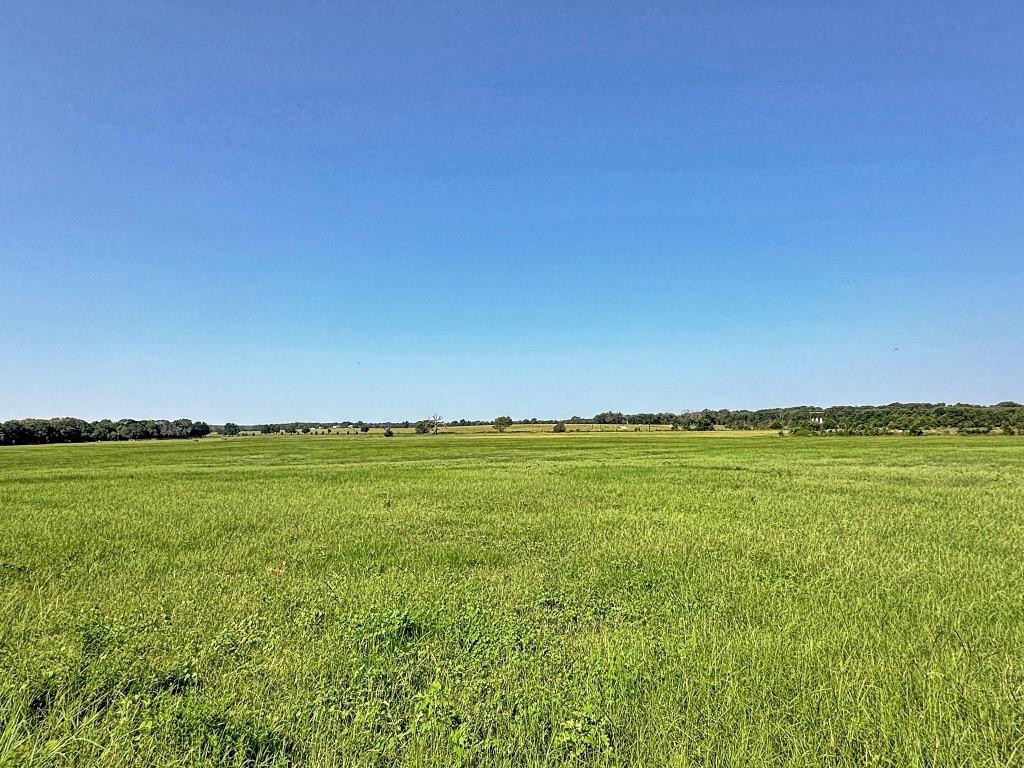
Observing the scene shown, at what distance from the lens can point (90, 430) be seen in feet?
499

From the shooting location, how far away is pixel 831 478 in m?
26.1

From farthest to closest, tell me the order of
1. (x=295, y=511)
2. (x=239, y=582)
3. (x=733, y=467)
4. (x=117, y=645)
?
(x=733, y=467) < (x=295, y=511) < (x=239, y=582) < (x=117, y=645)

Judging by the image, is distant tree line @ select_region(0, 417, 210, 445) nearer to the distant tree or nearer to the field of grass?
the distant tree

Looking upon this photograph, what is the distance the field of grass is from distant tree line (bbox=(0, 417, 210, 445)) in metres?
164

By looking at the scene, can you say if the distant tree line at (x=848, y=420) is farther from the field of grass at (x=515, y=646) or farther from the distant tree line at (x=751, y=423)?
the field of grass at (x=515, y=646)

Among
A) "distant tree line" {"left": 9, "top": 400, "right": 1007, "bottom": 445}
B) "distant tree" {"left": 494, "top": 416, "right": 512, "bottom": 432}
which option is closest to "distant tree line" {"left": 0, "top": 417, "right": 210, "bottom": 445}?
"distant tree line" {"left": 9, "top": 400, "right": 1007, "bottom": 445}

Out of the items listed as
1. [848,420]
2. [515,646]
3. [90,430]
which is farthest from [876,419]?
[90,430]

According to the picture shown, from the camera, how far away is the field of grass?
3.78 m

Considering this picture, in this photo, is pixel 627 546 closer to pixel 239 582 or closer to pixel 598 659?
pixel 598 659

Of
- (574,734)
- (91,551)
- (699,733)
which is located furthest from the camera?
(91,551)

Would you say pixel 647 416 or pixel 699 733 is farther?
pixel 647 416

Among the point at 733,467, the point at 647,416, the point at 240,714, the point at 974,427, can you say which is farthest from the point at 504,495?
the point at 647,416

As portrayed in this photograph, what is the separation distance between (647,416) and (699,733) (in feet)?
637

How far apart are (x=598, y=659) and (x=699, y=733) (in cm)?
118
